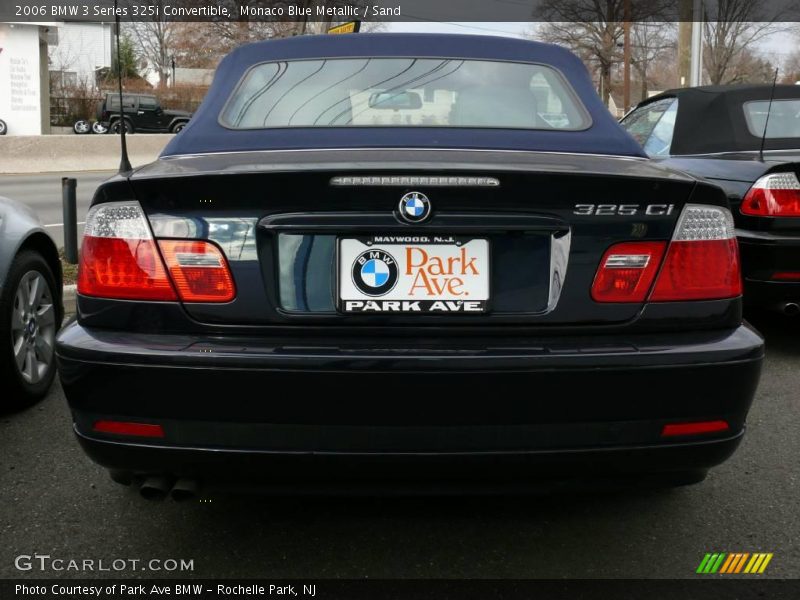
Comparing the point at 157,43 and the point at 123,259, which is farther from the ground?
the point at 157,43

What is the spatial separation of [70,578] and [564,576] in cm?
138

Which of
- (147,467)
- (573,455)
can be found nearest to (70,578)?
(147,467)

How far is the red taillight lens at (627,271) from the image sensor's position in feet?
7.47

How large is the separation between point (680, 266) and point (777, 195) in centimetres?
278

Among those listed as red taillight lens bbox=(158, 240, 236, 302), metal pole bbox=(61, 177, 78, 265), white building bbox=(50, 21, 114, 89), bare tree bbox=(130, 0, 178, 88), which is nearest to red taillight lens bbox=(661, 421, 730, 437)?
red taillight lens bbox=(158, 240, 236, 302)

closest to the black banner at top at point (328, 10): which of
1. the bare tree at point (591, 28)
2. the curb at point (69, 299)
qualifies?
the bare tree at point (591, 28)

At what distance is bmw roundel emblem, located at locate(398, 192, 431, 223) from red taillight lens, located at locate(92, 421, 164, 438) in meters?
0.81

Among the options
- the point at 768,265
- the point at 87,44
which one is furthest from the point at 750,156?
the point at 87,44

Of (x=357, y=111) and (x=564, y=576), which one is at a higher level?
(x=357, y=111)

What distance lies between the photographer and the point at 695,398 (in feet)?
7.36

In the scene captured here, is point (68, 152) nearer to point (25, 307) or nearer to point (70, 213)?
point (70, 213)

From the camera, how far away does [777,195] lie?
4.76 metres

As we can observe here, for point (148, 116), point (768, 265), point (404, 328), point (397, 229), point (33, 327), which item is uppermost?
point (148, 116)

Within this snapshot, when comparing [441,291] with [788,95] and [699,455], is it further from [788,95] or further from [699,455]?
[788,95]
